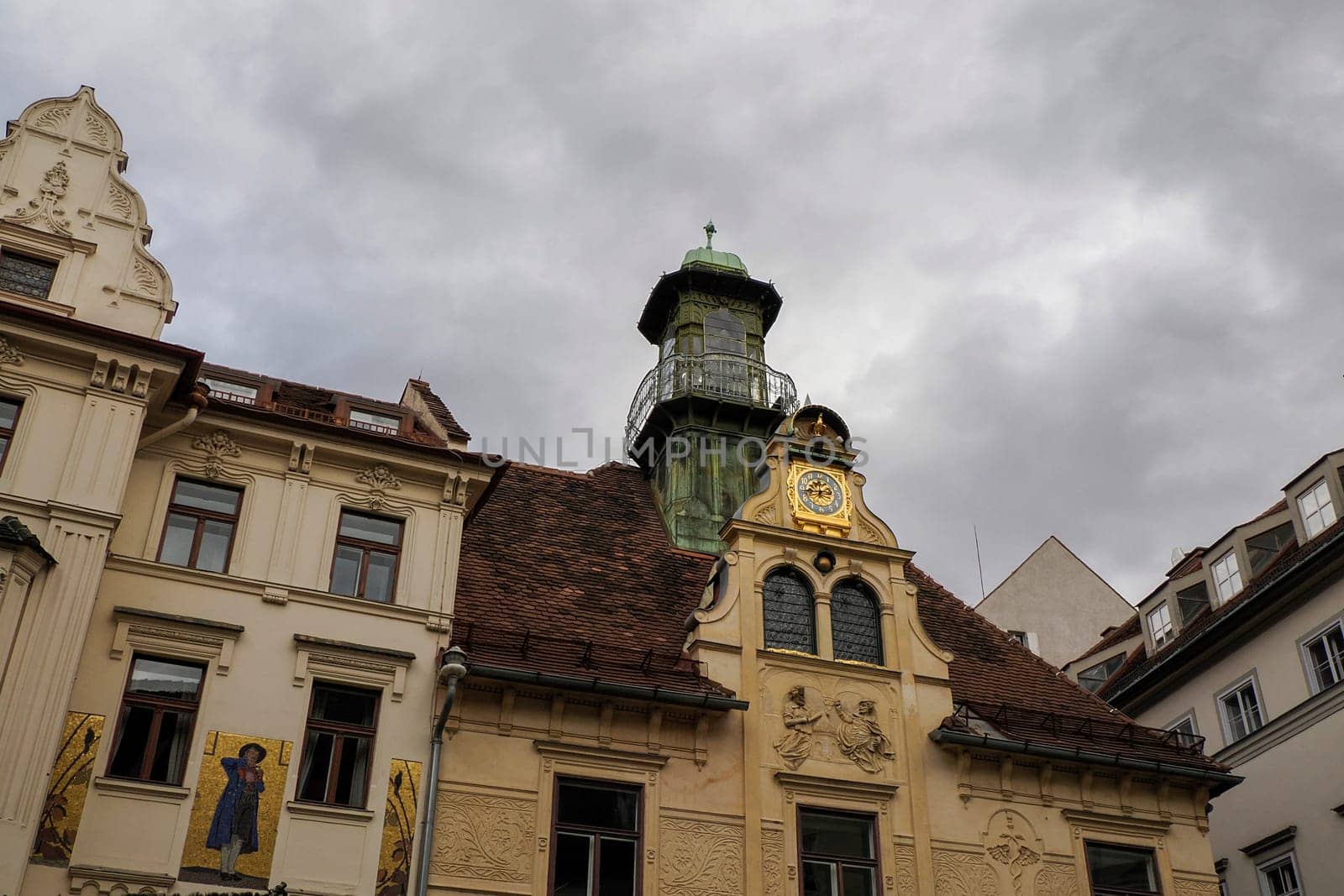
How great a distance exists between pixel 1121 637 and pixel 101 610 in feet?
93.0

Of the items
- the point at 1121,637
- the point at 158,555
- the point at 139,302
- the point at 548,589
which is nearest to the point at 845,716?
the point at 548,589

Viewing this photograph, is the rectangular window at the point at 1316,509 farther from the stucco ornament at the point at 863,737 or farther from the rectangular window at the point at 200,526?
the rectangular window at the point at 200,526

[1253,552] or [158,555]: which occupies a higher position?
[1253,552]

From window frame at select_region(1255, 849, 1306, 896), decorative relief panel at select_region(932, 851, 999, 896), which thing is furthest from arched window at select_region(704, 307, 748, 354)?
window frame at select_region(1255, 849, 1306, 896)

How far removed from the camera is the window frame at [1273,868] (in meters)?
26.4

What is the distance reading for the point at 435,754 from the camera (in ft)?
61.0

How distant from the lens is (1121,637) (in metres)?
37.7

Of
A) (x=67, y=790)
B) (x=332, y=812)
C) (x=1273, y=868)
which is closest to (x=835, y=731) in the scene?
(x=332, y=812)

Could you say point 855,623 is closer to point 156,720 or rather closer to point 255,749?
point 255,749

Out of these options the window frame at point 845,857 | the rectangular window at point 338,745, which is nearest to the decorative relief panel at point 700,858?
the window frame at point 845,857

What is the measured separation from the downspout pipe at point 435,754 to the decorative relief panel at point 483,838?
21 centimetres

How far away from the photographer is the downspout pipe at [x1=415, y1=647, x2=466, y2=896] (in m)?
17.6

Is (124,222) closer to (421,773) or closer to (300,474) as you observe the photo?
(300,474)

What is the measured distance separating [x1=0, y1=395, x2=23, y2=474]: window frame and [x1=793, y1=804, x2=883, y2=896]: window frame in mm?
12298
